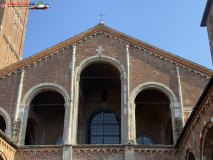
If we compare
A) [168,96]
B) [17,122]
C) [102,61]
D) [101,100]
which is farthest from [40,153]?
[168,96]

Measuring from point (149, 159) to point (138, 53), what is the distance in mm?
7205

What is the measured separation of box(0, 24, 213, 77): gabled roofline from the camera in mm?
20441

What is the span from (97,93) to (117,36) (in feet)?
17.5

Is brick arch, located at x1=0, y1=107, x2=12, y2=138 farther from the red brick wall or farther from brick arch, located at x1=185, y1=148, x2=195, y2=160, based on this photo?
brick arch, located at x1=185, y1=148, x2=195, y2=160

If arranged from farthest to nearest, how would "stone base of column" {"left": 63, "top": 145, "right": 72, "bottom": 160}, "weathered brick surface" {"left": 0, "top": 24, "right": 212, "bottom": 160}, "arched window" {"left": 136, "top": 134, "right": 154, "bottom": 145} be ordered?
"arched window" {"left": 136, "top": 134, "right": 154, "bottom": 145} < "weathered brick surface" {"left": 0, "top": 24, "right": 212, "bottom": 160} < "stone base of column" {"left": 63, "top": 145, "right": 72, "bottom": 160}

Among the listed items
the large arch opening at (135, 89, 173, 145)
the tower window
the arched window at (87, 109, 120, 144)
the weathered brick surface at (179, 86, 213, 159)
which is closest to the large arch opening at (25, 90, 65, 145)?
the arched window at (87, 109, 120, 144)

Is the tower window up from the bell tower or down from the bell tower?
down

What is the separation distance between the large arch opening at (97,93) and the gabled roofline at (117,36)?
Result: 217cm

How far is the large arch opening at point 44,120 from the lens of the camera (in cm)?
2262

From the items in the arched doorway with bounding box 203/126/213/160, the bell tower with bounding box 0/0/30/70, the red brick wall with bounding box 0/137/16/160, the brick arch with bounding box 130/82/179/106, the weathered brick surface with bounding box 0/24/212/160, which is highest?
the bell tower with bounding box 0/0/30/70

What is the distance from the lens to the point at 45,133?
23.5 meters

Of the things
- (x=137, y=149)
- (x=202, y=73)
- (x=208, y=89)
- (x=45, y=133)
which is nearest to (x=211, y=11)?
(x=202, y=73)

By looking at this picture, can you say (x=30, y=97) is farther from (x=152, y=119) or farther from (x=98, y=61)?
(x=152, y=119)

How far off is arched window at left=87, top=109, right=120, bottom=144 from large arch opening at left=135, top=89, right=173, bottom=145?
177cm
